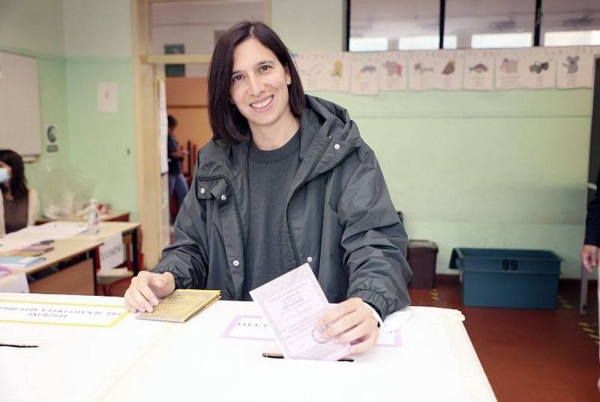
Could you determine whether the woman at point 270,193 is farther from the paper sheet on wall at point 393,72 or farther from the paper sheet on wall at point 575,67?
the paper sheet on wall at point 575,67

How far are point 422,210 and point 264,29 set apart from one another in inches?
137

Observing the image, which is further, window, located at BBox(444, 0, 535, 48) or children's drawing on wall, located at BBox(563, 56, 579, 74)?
window, located at BBox(444, 0, 535, 48)

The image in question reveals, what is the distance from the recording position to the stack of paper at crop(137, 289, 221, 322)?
3.94ft

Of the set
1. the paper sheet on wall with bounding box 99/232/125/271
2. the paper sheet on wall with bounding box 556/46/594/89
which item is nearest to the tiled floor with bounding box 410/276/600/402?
the paper sheet on wall with bounding box 556/46/594/89

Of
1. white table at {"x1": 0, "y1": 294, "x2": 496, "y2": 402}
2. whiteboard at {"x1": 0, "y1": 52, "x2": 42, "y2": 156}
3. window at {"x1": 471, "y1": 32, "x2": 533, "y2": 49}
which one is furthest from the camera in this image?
window at {"x1": 471, "y1": 32, "x2": 533, "y2": 49}

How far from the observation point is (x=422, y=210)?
15.3ft

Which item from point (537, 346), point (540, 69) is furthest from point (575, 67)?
point (537, 346)

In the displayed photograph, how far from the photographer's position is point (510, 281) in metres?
4.09

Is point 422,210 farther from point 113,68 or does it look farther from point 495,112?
point 113,68

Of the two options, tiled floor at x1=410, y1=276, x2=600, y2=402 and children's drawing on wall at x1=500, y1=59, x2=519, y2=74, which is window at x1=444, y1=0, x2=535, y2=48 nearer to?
children's drawing on wall at x1=500, y1=59, x2=519, y2=74

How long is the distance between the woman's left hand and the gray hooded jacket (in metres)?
0.21

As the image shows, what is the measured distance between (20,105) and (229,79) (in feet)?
12.0

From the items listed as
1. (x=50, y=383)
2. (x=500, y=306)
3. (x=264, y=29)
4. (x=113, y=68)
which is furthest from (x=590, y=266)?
(x=113, y=68)

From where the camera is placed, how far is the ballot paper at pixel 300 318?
0.96m
